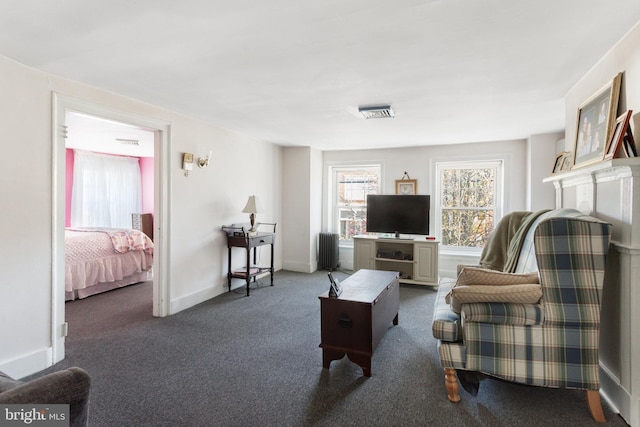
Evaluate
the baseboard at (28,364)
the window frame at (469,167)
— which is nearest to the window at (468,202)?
the window frame at (469,167)

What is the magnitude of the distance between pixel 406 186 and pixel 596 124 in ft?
10.5

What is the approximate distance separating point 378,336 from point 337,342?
0.35 meters

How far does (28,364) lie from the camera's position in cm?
238

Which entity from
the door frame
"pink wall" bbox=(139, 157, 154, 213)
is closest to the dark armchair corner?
the door frame

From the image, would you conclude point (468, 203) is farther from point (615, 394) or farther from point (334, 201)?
point (615, 394)

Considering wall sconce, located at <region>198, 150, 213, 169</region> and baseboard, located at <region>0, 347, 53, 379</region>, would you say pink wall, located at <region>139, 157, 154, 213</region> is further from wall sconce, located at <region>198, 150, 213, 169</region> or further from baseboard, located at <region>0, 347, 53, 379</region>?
baseboard, located at <region>0, 347, 53, 379</region>

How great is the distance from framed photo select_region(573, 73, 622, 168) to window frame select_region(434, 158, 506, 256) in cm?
249

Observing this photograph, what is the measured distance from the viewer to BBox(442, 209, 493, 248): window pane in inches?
203

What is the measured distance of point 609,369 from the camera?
2.02 metres

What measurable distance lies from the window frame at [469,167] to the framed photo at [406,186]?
333mm

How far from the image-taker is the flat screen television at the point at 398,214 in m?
4.96

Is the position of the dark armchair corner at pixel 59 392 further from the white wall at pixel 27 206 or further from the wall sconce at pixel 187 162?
the wall sconce at pixel 187 162

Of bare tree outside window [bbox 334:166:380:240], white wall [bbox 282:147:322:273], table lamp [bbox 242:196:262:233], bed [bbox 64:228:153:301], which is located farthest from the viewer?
bare tree outside window [bbox 334:166:380:240]

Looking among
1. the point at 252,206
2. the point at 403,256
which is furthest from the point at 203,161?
the point at 403,256
